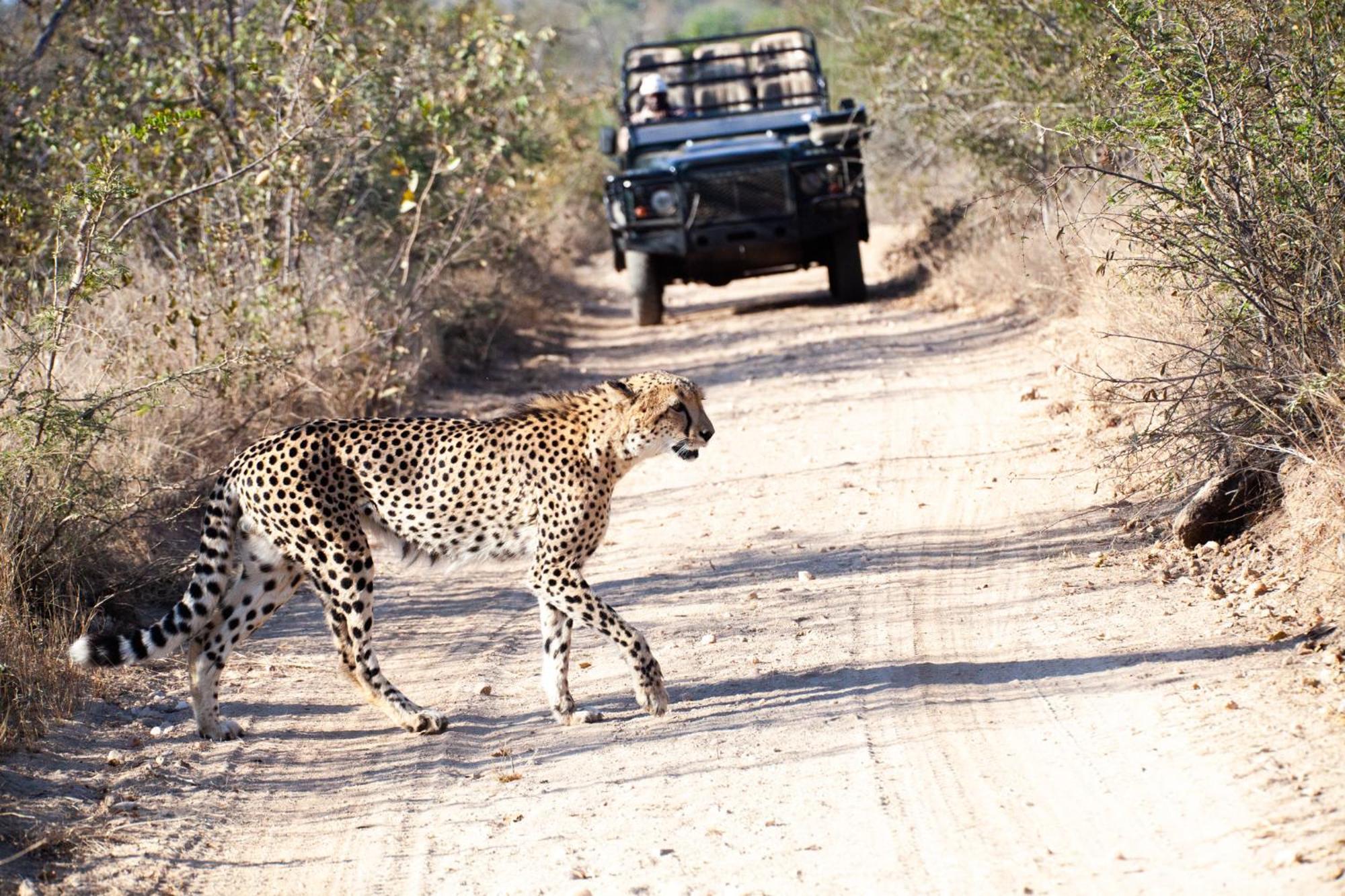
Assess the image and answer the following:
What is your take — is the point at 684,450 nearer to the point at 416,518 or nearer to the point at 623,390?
the point at 623,390

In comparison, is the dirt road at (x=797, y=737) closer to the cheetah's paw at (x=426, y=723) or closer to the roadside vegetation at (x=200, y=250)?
the cheetah's paw at (x=426, y=723)

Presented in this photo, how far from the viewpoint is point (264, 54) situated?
12.1 meters

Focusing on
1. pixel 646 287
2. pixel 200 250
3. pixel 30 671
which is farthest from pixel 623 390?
pixel 646 287

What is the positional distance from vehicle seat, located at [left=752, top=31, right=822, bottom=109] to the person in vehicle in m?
1.02

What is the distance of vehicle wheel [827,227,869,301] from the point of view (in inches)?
636

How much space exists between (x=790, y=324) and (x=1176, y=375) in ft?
29.4

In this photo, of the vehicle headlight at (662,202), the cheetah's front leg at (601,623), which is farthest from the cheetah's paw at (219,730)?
the vehicle headlight at (662,202)

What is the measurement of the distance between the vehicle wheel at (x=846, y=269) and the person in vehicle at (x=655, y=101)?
230 centimetres

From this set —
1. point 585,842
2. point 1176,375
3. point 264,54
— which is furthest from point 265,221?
point 585,842

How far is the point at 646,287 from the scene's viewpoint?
16672 millimetres

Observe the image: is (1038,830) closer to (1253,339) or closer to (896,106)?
(1253,339)

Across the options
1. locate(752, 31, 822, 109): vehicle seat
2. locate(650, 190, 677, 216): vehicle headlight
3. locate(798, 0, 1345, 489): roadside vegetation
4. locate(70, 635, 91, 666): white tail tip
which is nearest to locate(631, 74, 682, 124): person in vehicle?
locate(752, 31, 822, 109): vehicle seat

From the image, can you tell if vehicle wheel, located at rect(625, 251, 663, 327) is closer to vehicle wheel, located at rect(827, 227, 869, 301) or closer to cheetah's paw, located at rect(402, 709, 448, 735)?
vehicle wheel, located at rect(827, 227, 869, 301)

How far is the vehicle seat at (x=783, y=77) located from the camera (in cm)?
1714
